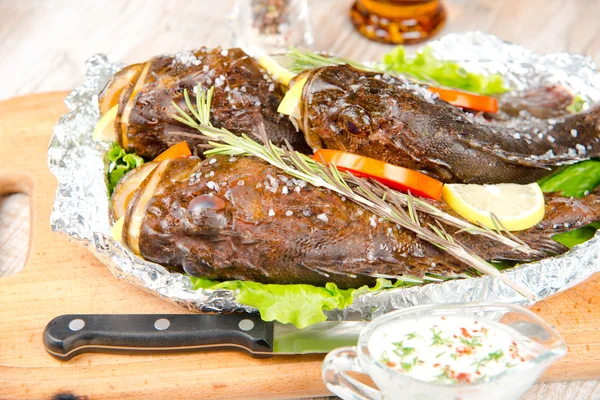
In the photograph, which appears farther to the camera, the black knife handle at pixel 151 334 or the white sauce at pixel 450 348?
the black knife handle at pixel 151 334

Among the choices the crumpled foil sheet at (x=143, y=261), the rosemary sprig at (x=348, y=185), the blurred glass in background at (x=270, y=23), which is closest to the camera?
the rosemary sprig at (x=348, y=185)

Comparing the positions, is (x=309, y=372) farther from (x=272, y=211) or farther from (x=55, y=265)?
(x=55, y=265)

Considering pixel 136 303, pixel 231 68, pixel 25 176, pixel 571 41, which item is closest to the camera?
pixel 136 303

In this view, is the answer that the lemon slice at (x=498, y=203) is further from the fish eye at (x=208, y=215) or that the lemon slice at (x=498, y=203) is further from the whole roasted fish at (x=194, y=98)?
the fish eye at (x=208, y=215)

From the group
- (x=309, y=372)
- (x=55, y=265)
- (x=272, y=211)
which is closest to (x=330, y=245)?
(x=272, y=211)

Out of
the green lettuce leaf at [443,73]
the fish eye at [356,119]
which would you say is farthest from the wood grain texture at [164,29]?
the fish eye at [356,119]

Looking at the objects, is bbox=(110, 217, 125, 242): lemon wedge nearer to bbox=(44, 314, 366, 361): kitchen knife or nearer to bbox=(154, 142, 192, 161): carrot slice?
bbox=(44, 314, 366, 361): kitchen knife

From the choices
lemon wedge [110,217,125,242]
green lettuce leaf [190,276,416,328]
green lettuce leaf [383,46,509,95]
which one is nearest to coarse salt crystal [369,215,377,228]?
green lettuce leaf [190,276,416,328]
